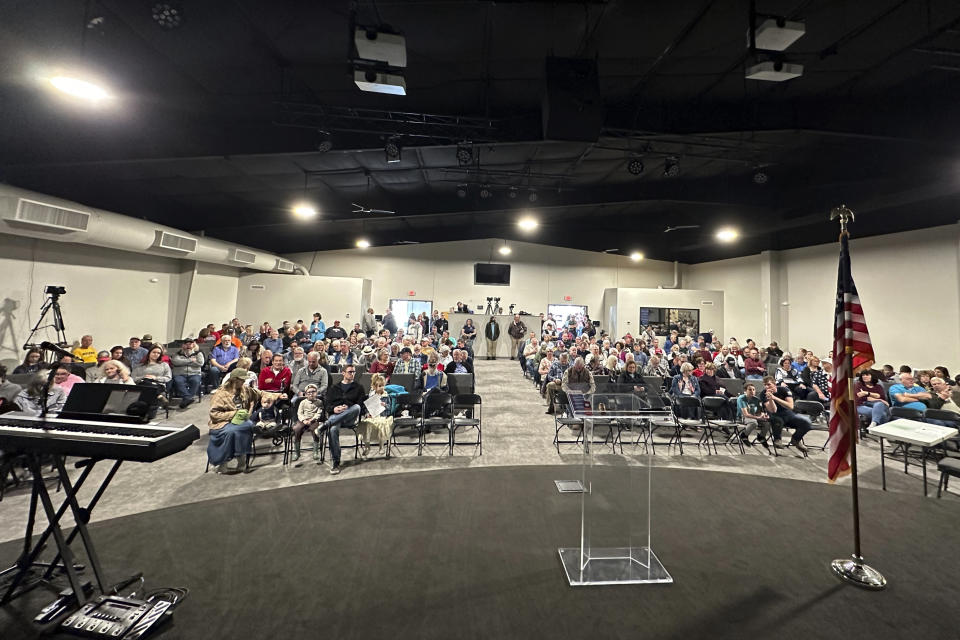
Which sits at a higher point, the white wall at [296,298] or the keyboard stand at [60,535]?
the white wall at [296,298]

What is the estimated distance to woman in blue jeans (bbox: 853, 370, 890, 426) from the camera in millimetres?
5998

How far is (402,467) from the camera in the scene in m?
4.82

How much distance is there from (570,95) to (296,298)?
12.5 metres

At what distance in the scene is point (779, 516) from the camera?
10.6ft

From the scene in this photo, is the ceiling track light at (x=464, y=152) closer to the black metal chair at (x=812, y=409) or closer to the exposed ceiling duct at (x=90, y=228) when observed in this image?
the exposed ceiling duct at (x=90, y=228)

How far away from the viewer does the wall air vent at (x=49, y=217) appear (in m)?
5.87

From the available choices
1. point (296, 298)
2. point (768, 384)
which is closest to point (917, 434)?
point (768, 384)

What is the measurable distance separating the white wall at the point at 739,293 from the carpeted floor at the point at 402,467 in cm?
876

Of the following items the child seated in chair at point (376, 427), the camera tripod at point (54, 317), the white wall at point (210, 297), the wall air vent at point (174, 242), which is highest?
the wall air vent at point (174, 242)

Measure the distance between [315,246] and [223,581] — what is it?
48.9ft

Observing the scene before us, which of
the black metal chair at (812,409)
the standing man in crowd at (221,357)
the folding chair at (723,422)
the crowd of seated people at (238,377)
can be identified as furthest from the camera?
the standing man in crowd at (221,357)

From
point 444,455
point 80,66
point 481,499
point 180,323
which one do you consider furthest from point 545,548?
point 180,323

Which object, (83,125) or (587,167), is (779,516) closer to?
(587,167)

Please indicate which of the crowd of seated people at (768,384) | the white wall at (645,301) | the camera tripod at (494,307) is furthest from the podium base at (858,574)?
the camera tripod at (494,307)
